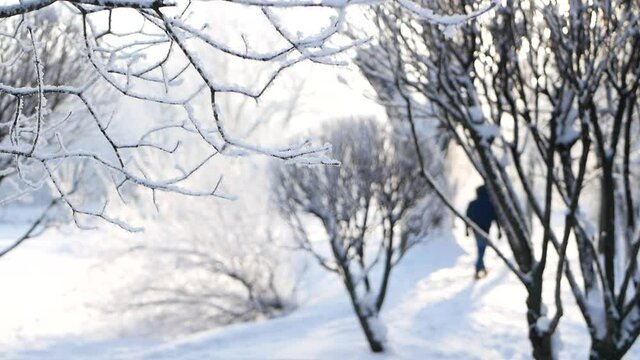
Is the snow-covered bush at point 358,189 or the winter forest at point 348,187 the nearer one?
the winter forest at point 348,187

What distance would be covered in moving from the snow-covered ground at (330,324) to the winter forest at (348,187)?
0.06 metres

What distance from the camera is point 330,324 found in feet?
30.2

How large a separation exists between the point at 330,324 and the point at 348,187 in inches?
92.3

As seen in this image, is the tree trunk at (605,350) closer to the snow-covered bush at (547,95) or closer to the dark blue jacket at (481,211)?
the snow-covered bush at (547,95)

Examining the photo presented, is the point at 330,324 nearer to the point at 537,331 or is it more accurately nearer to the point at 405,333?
the point at 405,333

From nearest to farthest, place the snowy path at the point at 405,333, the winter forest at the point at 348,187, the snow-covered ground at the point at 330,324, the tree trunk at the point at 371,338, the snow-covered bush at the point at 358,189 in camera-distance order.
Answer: the winter forest at the point at 348,187 → the tree trunk at the point at 371,338 → the snowy path at the point at 405,333 → the snow-covered ground at the point at 330,324 → the snow-covered bush at the point at 358,189

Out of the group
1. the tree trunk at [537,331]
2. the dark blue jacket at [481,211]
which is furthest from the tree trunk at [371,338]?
the dark blue jacket at [481,211]

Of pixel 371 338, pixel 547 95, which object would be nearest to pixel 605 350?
pixel 547 95

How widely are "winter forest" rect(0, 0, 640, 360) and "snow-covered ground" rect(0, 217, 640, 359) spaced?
6 cm

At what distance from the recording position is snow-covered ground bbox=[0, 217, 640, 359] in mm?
7496

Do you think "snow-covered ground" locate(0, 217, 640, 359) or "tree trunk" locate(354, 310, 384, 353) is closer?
"tree trunk" locate(354, 310, 384, 353)

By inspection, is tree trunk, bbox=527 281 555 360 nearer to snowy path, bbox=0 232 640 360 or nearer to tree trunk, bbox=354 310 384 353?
snowy path, bbox=0 232 640 360

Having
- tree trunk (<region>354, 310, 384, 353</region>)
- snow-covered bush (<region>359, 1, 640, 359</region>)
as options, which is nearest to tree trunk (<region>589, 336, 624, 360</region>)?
snow-covered bush (<region>359, 1, 640, 359</region>)

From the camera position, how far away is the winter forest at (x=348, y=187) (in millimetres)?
2734
